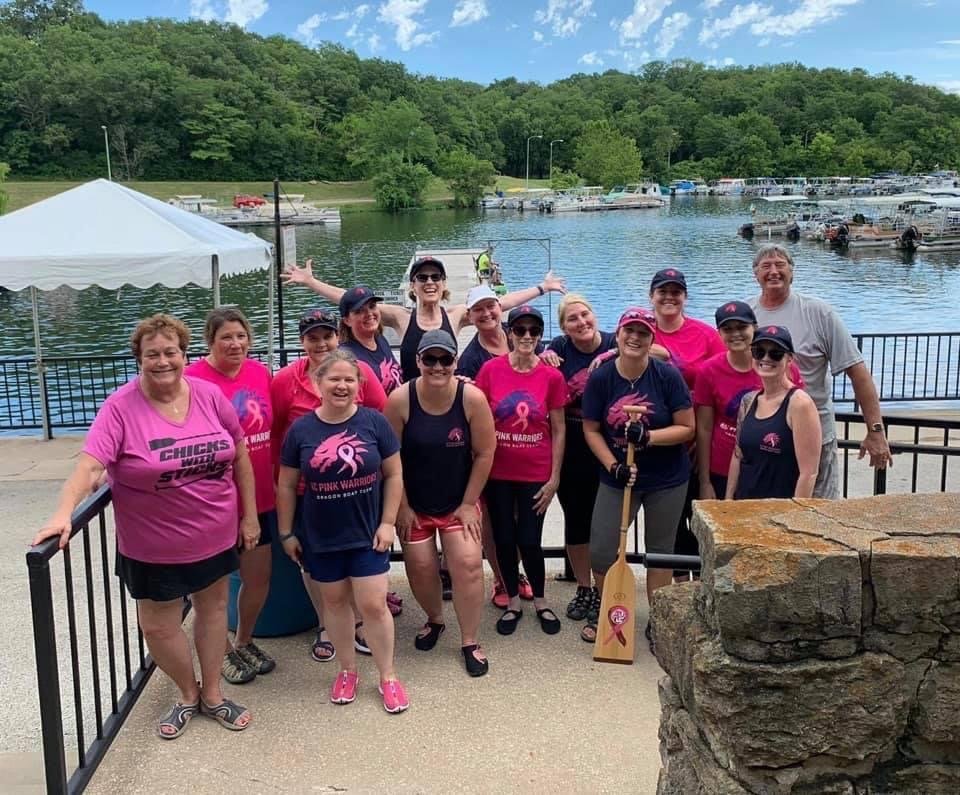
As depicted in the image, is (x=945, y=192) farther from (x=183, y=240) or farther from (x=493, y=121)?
(x=493, y=121)

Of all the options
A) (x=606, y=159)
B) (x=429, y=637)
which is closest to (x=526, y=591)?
(x=429, y=637)

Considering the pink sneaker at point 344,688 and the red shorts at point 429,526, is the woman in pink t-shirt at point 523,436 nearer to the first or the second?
the red shorts at point 429,526

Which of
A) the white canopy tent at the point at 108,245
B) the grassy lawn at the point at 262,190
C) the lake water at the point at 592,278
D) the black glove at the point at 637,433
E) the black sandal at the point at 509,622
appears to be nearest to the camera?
the black glove at the point at 637,433

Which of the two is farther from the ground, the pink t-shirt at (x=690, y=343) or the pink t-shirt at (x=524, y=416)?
the pink t-shirt at (x=690, y=343)

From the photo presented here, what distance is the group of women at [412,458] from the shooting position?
11.2ft

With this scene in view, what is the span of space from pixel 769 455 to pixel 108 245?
7476 millimetres

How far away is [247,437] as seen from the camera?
13.2ft

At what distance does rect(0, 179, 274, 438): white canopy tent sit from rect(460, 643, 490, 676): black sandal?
6.16 metres

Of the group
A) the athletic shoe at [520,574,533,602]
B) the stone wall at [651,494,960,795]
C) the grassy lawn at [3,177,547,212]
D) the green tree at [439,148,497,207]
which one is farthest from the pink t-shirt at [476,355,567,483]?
the green tree at [439,148,497,207]

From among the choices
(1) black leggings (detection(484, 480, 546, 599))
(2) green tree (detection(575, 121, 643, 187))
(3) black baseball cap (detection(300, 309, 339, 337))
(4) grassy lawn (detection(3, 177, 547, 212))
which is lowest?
(1) black leggings (detection(484, 480, 546, 599))

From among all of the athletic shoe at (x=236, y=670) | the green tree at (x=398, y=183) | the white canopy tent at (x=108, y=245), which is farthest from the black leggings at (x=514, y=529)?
the green tree at (x=398, y=183)

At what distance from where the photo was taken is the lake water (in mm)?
29656

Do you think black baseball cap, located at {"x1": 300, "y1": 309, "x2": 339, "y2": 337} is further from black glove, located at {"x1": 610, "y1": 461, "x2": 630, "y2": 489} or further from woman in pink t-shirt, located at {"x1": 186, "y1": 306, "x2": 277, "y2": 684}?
black glove, located at {"x1": 610, "y1": 461, "x2": 630, "y2": 489}

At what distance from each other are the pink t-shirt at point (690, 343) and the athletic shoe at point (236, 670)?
2670 mm
